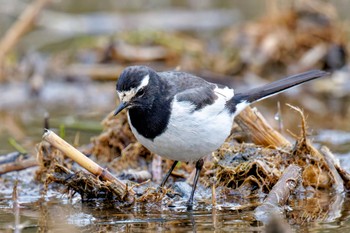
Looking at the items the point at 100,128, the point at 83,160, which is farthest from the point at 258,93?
the point at 100,128

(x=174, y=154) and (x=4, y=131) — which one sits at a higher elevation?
(x=4, y=131)

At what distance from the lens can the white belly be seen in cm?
644

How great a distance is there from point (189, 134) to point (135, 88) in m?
0.59

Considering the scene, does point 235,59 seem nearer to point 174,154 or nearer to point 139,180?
point 139,180

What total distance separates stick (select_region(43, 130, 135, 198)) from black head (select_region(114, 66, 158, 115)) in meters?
0.47

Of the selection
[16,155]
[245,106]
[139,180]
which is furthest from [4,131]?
[245,106]

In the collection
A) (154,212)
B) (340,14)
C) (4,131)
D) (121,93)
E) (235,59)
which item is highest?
(340,14)

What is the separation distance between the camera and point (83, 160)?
6.43 m

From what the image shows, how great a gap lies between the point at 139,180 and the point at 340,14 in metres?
10.7

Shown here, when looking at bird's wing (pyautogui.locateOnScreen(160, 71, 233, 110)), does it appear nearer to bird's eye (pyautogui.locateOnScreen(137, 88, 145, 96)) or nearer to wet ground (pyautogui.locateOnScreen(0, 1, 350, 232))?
bird's eye (pyautogui.locateOnScreen(137, 88, 145, 96))

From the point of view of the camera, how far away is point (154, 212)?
21.6 ft

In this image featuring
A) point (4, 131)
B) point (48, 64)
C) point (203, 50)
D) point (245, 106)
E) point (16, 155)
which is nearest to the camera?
point (245, 106)

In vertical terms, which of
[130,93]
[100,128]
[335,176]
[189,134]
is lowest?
[335,176]

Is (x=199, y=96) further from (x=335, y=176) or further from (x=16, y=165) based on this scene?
(x=16, y=165)
